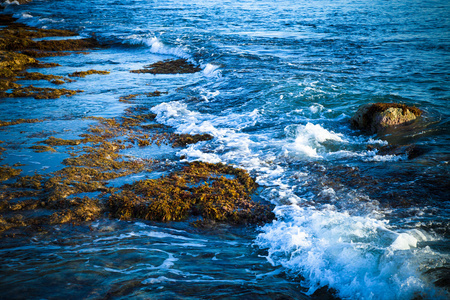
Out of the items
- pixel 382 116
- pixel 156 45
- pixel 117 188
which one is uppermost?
pixel 156 45

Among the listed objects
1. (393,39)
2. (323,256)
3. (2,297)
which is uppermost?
(393,39)

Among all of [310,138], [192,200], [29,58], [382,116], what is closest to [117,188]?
[192,200]

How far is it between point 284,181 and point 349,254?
9.40 ft

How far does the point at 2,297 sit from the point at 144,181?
3631mm

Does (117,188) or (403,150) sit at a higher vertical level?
(403,150)

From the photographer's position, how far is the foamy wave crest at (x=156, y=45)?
23717 millimetres

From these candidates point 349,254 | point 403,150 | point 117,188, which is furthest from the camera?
point 403,150

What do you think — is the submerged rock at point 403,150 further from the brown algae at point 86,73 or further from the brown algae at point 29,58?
the brown algae at point 86,73

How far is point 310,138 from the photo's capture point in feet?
30.5

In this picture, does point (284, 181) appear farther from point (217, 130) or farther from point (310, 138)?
point (217, 130)

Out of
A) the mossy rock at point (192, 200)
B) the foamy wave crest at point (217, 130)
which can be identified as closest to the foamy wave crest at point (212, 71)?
the foamy wave crest at point (217, 130)

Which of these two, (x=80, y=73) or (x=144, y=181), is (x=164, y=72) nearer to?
(x=80, y=73)

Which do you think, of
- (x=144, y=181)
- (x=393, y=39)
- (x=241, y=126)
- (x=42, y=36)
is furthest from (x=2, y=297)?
(x=42, y=36)

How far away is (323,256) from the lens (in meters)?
4.52
